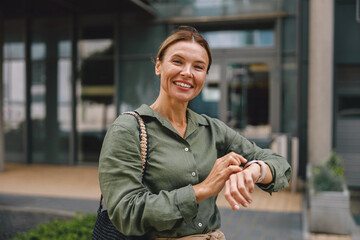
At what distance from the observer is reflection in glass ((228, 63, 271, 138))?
10273mm

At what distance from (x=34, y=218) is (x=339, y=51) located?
24.5ft

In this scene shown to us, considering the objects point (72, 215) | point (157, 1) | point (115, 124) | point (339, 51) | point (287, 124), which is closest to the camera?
point (115, 124)

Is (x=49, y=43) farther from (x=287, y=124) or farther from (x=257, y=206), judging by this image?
(x=257, y=206)

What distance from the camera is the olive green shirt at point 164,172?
1.45 meters

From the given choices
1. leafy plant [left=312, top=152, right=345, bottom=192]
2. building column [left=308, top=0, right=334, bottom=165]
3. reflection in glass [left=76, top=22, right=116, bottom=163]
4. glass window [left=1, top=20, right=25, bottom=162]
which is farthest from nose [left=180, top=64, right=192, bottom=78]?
glass window [left=1, top=20, right=25, bottom=162]

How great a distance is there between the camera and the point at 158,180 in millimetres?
1624

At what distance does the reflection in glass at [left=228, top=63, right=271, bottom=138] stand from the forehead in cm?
867

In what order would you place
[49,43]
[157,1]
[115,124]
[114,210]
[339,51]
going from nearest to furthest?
[114,210]
[115,124]
[339,51]
[157,1]
[49,43]

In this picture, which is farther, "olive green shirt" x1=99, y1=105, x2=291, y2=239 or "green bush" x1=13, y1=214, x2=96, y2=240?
"green bush" x1=13, y1=214, x2=96, y2=240

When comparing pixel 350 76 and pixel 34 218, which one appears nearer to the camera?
pixel 34 218

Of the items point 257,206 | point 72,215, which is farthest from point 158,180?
point 257,206

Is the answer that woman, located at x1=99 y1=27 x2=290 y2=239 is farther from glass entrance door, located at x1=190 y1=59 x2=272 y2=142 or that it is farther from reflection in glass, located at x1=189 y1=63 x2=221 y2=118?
reflection in glass, located at x1=189 y1=63 x2=221 y2=118

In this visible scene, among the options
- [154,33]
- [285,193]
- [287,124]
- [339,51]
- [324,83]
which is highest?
[154,33]

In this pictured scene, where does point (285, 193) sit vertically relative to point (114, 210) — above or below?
below
